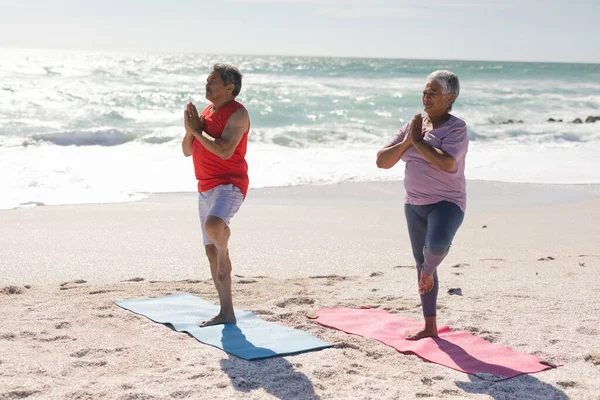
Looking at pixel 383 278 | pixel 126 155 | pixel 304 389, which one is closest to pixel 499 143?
pixel 126 155

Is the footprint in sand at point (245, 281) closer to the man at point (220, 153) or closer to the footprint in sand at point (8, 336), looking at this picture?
the man at point (220, 153)

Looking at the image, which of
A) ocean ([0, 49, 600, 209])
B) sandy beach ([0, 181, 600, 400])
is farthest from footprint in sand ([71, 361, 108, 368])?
ocean ([0, 49, 600, 209])

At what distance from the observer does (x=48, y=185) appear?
35.5 feet

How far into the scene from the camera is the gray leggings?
4.46m

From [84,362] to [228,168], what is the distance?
1.47 m

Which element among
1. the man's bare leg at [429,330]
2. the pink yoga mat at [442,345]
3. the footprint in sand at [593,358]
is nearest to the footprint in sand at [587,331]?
the footprint in sand at [593,358]

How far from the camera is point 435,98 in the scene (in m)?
4.48

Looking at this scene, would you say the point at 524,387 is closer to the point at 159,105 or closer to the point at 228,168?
the point at 228,168

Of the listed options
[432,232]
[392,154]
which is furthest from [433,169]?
[432,232]

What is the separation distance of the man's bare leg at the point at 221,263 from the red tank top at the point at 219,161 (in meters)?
0.27

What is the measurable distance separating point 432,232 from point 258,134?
49.7 ft

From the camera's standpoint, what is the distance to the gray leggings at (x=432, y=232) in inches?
176

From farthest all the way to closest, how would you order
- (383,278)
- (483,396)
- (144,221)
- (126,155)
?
(126,155)
(144,221)
(383,278)
(483,396)

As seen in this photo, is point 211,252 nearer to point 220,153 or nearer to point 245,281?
point 220,153
